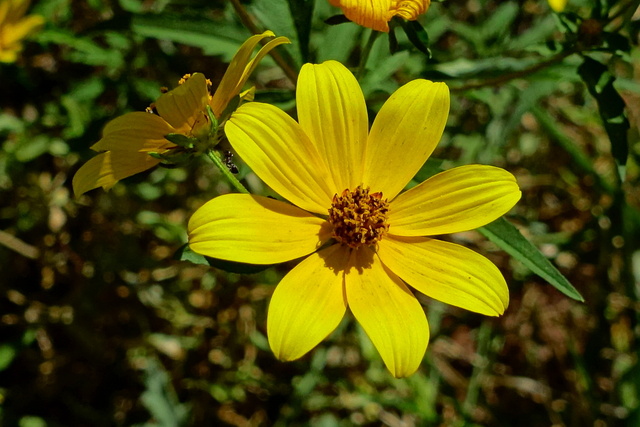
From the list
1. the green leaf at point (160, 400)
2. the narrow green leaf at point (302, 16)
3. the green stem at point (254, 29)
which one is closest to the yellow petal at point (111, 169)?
the green stem at point (254, 29)

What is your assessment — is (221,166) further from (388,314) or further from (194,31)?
(194,31)

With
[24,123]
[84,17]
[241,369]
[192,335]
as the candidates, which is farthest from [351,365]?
[84,17]

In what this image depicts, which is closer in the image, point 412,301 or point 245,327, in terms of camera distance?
point 412,301

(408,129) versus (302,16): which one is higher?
(302,16)

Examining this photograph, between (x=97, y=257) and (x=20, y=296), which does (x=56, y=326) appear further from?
(x=97, y=257)

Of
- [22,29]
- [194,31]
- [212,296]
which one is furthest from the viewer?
[212,296]

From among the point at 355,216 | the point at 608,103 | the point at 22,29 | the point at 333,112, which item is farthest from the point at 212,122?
the point at 22,29

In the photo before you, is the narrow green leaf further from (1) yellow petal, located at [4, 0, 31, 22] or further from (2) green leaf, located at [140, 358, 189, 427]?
(2) green leaf, located at [140, 358, 189, 427]
